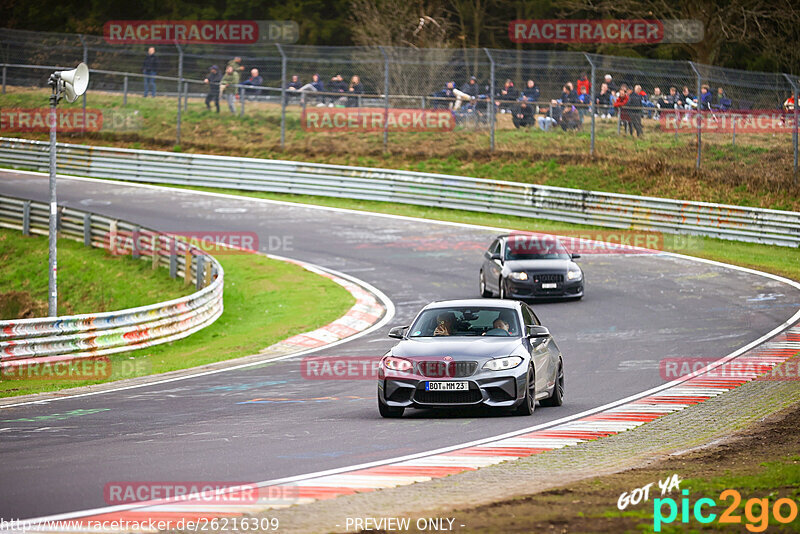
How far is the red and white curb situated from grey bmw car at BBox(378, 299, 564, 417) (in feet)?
2.06

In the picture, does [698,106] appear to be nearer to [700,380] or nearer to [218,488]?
[700,380]

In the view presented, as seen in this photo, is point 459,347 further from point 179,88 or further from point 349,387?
point 179,88

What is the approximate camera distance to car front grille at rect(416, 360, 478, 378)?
470 inches

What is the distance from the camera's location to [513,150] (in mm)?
38250

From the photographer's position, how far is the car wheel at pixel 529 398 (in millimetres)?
12164

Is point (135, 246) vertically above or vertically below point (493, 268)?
below

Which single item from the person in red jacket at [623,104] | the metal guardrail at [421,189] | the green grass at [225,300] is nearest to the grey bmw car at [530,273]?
the green grass at [225,300]

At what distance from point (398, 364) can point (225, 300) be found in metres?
13.9

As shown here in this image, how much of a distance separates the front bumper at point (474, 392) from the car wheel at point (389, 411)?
0.65ft

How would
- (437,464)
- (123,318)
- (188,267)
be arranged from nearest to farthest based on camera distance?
(437,464) < (123,318) < (188,267)

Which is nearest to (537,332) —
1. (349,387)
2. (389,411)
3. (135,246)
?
(389,411)

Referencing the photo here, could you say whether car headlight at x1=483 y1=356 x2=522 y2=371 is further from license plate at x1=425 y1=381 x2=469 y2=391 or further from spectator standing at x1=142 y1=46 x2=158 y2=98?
spectator standing at x1=142 y1=46 x2=158 y2=98

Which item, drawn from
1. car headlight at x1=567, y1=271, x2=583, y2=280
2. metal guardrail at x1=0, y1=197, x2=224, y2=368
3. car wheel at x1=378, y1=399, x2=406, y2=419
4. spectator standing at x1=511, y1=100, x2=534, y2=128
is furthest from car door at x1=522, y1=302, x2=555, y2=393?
spectator standing at x1=511, y1=100, x2=534, y2=128

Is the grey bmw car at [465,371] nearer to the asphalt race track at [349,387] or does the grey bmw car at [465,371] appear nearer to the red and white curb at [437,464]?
the asphalt race track at [349,387]
